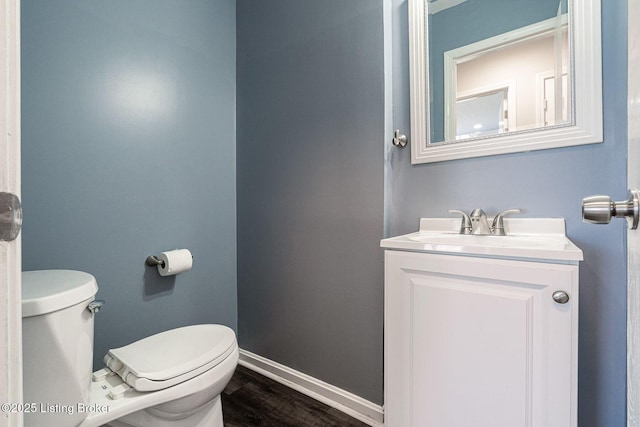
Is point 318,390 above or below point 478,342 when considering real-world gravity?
below

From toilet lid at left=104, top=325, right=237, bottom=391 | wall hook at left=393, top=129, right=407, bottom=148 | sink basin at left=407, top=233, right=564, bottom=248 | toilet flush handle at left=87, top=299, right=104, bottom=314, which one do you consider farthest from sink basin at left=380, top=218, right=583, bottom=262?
toilet flush handle at left=87, top=299, right=104, bottom=314

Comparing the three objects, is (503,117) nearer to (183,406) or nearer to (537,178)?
(537,178)

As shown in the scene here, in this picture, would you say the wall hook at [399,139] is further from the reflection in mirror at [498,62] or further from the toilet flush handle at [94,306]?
the toilet flush handle at [94,306]

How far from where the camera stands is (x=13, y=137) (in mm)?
320

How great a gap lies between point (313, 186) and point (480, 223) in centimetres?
78

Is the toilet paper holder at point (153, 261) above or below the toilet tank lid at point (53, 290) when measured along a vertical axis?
below

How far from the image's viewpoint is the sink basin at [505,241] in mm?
692

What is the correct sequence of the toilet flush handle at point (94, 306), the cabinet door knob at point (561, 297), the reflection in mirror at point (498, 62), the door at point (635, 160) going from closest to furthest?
the door at point (635, 160), the cabinet door knob at point (561, 297), the toilet flush handle at point (94, 306), the reflection in mirror at point (498, 62)

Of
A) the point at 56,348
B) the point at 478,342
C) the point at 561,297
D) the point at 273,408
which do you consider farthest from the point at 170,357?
the point at 561,297

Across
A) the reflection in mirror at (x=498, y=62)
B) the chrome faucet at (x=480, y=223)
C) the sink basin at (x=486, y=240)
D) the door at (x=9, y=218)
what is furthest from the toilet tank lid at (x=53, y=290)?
the reflection in mirror at (x=498, y=62)

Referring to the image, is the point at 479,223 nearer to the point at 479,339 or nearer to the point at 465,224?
the point at 465,224

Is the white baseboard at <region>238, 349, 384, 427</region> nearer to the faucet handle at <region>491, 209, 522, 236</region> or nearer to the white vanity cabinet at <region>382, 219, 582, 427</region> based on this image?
the white vanity cabinet at <region>382, 219, 582, 427</region>

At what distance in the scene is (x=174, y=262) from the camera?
1378mm

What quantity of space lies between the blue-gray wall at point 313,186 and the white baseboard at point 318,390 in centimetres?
4
